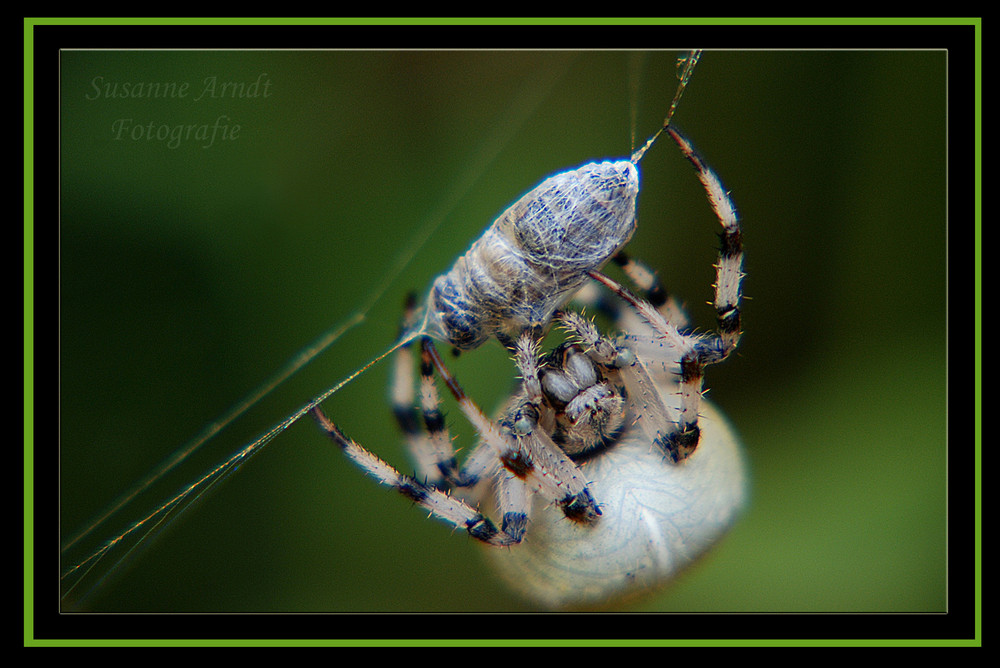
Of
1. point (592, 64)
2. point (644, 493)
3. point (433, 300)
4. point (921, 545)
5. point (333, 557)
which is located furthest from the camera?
point (333, 557)

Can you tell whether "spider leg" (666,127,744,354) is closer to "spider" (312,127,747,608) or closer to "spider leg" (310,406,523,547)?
"spider" (312,127,747,608)

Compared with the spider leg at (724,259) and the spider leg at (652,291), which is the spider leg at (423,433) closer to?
the spider leg at (652,291)

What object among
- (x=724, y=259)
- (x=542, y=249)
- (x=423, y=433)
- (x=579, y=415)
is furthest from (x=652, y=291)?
(x=423, y=433)

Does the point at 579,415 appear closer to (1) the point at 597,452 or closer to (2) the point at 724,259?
(1) the point at 597,452

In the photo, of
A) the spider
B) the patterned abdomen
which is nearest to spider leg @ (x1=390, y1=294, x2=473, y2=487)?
the spider

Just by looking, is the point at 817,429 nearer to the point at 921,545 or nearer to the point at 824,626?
the point at 921,545
